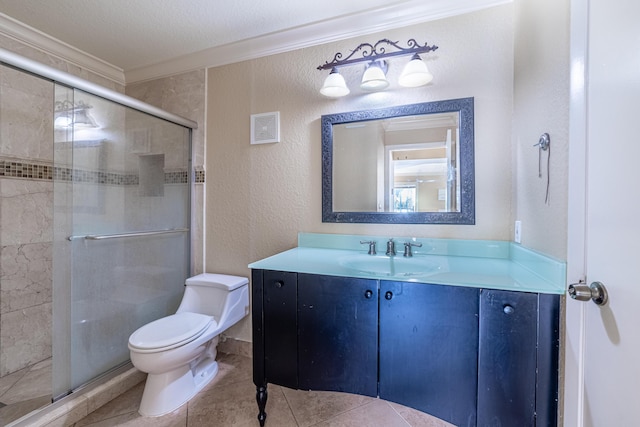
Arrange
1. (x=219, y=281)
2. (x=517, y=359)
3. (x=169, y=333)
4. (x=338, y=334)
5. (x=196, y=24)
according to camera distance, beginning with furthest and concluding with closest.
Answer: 1. (x=219, y=281)
2. (x=196, y=24)
3. (x=169, y=333)
4. (x=338, y=334)
5. (x=517, y=359)

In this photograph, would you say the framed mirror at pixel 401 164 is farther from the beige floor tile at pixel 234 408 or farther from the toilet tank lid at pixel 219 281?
the beige floor tile at pixel 234 408

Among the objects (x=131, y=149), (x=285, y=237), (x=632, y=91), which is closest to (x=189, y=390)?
(x=285, y=237)

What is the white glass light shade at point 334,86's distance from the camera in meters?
1.60

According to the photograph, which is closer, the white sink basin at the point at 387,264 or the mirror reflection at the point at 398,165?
the white sink basin at the point at 387,264

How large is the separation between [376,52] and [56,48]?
2.21m

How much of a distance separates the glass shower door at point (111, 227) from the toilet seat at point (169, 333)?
1.34ft

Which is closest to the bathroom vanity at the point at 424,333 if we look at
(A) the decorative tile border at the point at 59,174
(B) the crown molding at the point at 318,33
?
(A) the decorative tile border at the point at 59,174

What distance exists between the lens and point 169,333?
1.43 meters

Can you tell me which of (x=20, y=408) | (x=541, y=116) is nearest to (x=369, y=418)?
(x=541, y=116)

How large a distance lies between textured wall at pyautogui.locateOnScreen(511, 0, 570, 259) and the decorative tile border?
2.23 metres

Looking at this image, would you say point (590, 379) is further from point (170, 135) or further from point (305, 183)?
Answer: point (170, 135)

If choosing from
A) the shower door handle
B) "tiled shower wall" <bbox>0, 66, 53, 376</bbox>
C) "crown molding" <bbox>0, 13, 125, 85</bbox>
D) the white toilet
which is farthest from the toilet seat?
"crown molding" <bbox>0, 13, 125, 85</bbox>

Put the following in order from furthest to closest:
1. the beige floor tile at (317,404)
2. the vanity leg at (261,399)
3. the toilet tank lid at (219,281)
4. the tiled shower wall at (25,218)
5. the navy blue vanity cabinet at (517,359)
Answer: the toilet tank lid at (219,281)
the tiled shower wall at (25,218)
the beige floor tile at (317,404)
the vanity leg at (261,399)
the navy blue vanity cabinet at (517,359)

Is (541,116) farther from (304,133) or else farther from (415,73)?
(304,133)
